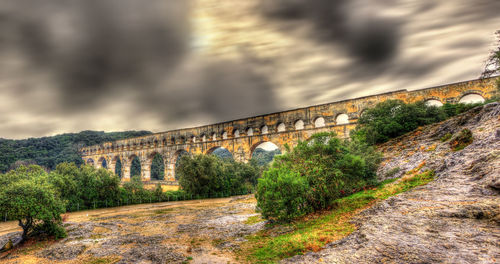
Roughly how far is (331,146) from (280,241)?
14.5ft

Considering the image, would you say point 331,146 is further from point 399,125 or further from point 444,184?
point 399,125

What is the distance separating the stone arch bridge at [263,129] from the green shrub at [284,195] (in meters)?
4.88

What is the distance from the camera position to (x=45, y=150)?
5022 centimetres

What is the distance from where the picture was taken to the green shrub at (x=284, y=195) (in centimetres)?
777

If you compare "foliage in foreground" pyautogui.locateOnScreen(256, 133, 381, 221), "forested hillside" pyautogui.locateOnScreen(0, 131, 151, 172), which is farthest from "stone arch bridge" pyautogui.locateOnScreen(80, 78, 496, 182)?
"forested hillside" pyautogui.locateOnScreen(0, 131, 151, 172)

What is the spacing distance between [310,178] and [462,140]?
547 centimetres

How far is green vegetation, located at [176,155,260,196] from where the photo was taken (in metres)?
20.6

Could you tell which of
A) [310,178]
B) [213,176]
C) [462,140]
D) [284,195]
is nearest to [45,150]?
[213,176]

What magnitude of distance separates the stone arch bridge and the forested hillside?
16.1 meters

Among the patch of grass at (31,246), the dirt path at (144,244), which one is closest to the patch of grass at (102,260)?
the dirt path at (144,244)

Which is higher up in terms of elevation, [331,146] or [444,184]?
[331,146]

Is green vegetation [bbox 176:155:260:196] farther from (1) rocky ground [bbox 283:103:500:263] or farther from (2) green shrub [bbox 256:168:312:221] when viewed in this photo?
(1) rocky ground [bbox 283:103:500:263]

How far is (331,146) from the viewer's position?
927 centimetres

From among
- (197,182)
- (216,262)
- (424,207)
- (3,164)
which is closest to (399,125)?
(424,207)
